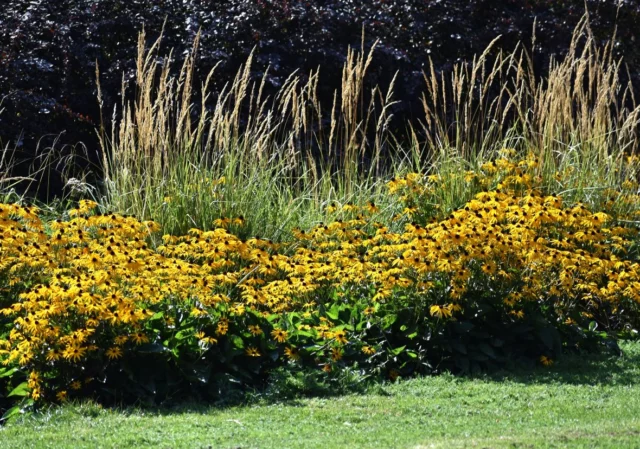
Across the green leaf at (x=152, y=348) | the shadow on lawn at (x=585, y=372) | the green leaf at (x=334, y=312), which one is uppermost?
the green leaf at (x=152, y=348)

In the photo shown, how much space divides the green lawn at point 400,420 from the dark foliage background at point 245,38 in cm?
556

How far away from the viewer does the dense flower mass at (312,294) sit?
18.9ft

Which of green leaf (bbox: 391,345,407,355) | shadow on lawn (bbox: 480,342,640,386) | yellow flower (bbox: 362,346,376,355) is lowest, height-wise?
shadow on lawn (bbox: 480,342,640,386)

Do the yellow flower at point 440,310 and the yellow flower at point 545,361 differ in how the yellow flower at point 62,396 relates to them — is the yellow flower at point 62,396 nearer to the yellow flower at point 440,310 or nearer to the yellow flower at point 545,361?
the yellow flower at point 440,310

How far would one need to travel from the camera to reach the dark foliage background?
36.1 feet

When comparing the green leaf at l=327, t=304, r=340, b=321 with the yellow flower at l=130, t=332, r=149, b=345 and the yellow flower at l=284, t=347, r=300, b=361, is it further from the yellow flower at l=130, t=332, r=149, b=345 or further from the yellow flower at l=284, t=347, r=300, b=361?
the yellow flower at l=130, t=332, r=149, b=345

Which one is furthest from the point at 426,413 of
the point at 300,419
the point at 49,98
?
the point at 49,98

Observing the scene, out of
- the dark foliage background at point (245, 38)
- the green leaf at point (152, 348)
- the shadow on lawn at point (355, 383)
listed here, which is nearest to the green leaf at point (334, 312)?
the shadow on lawn at point (355, 383)

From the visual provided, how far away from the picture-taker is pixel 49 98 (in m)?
10.7

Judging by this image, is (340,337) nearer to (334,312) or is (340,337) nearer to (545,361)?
(334,312)

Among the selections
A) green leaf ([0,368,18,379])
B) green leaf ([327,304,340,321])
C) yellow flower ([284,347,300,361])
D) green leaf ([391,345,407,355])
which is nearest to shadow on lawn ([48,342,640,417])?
yellow flower ([284,347,300,361])

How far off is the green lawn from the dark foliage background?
556 centimetres

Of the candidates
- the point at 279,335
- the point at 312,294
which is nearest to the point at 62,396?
the point at 279,335

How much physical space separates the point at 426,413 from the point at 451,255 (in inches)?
53.4
